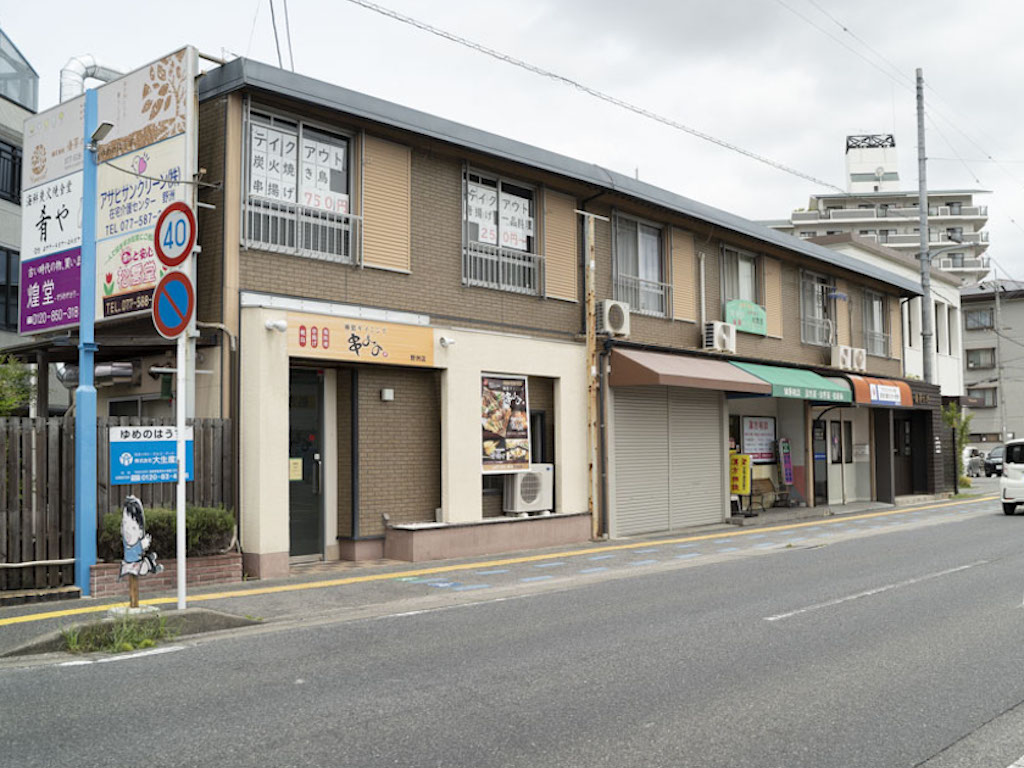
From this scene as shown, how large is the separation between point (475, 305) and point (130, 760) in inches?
430

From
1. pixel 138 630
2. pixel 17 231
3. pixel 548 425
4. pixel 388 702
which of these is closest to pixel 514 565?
pixel 548 425

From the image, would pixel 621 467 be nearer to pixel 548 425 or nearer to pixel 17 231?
pixel 548 425

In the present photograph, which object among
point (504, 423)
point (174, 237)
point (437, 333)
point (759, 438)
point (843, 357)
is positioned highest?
point (843, 357)

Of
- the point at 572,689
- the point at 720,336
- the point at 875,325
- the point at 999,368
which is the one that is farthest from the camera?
the point at 999,368

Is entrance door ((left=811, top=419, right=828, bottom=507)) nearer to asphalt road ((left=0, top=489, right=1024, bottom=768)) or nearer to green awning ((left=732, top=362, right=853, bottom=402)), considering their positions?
green awning ((left=732, top=362, right=853, bottom=402))

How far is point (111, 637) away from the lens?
7.55 m

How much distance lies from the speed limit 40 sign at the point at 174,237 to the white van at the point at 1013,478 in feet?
68.5

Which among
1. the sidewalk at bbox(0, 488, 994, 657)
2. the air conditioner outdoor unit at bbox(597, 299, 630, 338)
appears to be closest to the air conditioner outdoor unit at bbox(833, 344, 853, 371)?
the air conditioner outdoor unit at bbox(597, 299, 630, 338)

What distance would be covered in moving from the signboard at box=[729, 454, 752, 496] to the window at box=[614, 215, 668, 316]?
163 inches

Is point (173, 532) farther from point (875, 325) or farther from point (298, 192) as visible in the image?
point (875, 325)

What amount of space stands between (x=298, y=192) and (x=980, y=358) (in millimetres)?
63240

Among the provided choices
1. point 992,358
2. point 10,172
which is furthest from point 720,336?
point 992,358

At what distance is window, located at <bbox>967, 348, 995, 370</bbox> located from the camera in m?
64.1

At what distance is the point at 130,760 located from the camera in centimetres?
481
